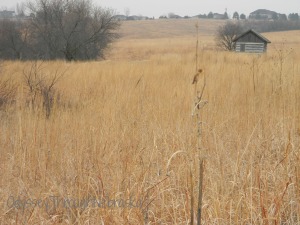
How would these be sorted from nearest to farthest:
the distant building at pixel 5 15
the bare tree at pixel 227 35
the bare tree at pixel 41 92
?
the bare tree at pixel 41 92 → the distant building at pixel 5 15 → the bare tree at pixel 227 35

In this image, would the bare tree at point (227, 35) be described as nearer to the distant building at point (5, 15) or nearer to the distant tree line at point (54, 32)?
the distant tree line at point (54, 32)

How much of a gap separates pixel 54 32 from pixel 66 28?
986 mm

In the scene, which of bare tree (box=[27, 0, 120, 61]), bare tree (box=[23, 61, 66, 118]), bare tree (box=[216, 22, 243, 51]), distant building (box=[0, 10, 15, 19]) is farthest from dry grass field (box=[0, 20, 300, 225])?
distant building (box=[0, 10, 15, 19])

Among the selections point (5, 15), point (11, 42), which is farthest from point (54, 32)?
point (5, 15)

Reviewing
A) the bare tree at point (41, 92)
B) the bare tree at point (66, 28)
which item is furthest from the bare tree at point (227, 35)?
the bare tree at point (41, 92)

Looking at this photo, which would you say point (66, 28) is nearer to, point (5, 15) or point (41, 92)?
point (5, 15)

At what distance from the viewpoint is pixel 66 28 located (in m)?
24.8

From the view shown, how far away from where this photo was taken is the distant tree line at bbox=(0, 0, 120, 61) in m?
24.6

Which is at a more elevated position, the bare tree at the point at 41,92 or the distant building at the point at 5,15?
the distant building at the point at 5,15

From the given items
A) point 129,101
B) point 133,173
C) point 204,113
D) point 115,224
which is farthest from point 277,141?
point 129,101

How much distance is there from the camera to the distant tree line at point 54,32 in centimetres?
2462

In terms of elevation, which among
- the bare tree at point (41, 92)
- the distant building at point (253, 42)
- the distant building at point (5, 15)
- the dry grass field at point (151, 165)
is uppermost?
the distant building at point (5, 15)

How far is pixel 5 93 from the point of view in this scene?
555 cm

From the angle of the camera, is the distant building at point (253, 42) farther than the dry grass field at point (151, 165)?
Yes
